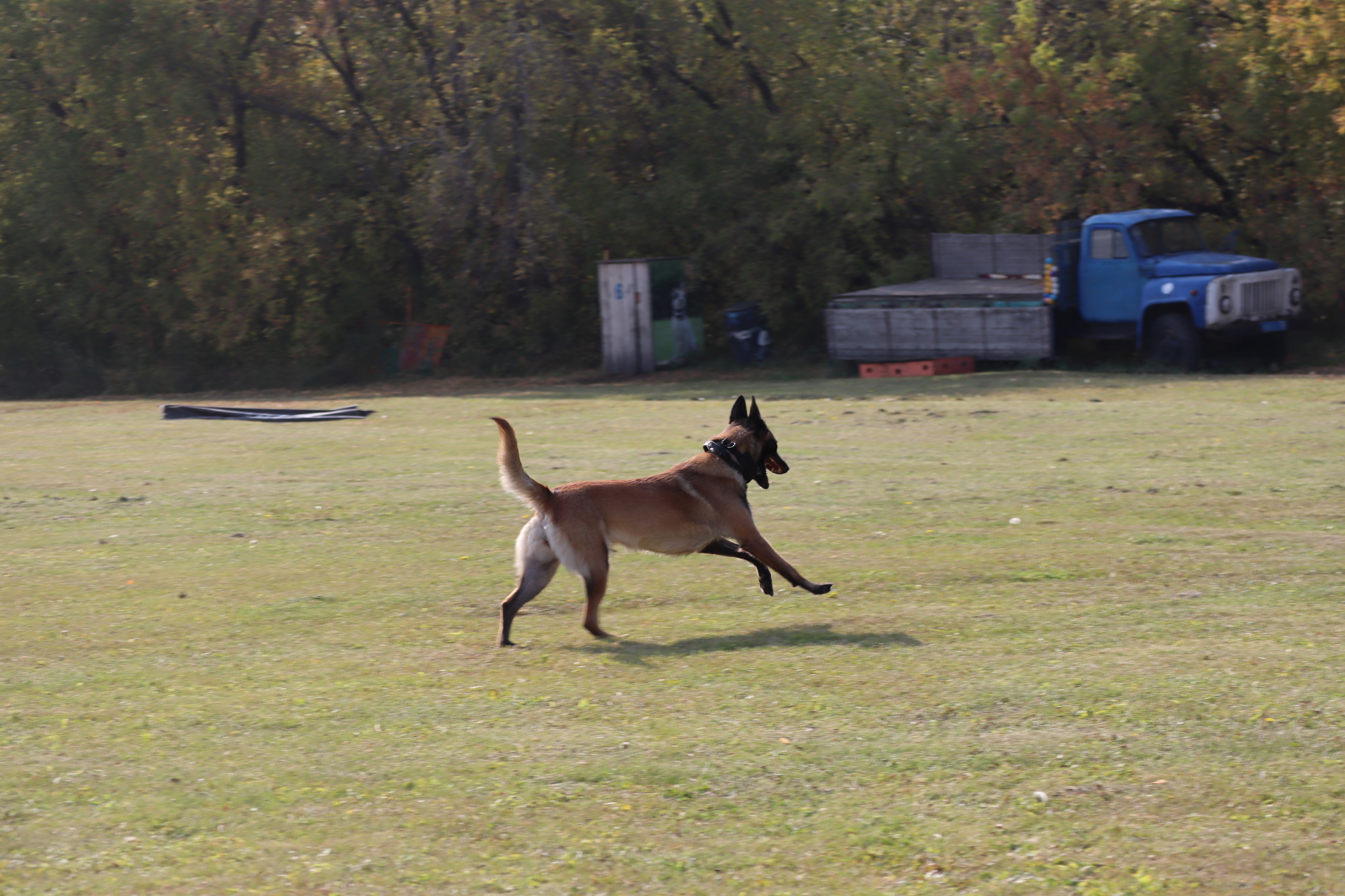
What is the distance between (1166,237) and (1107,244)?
0.96 metres

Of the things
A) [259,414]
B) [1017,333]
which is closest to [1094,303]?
[1017,333]

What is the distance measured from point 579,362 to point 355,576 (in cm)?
2182

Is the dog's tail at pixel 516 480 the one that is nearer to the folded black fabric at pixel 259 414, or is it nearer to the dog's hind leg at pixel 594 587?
the dog's hind leg at pixel 594 587

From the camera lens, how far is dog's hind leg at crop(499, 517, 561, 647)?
→ 7.40m

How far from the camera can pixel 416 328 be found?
31641 millimetres

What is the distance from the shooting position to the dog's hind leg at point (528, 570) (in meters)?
7.40

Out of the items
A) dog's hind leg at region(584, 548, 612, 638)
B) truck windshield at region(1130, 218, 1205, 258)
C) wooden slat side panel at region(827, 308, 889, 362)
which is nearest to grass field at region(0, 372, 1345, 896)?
dog's hind leg at region(584, 548, 612, 638)

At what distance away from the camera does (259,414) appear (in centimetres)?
2080

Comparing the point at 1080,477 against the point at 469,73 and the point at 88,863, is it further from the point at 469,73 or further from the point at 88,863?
the point at 469,73

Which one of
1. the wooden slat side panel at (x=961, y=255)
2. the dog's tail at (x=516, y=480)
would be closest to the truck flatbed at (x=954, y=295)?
the wooden slat side panel at (x=961, y=255)

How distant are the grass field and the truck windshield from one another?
1006 centimetres

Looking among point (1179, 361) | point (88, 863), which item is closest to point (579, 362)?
point (1179, 361)

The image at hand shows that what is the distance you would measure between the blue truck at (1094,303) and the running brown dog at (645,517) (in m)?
15.7

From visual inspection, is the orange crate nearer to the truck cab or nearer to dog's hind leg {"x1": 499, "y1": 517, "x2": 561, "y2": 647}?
the truck cab
